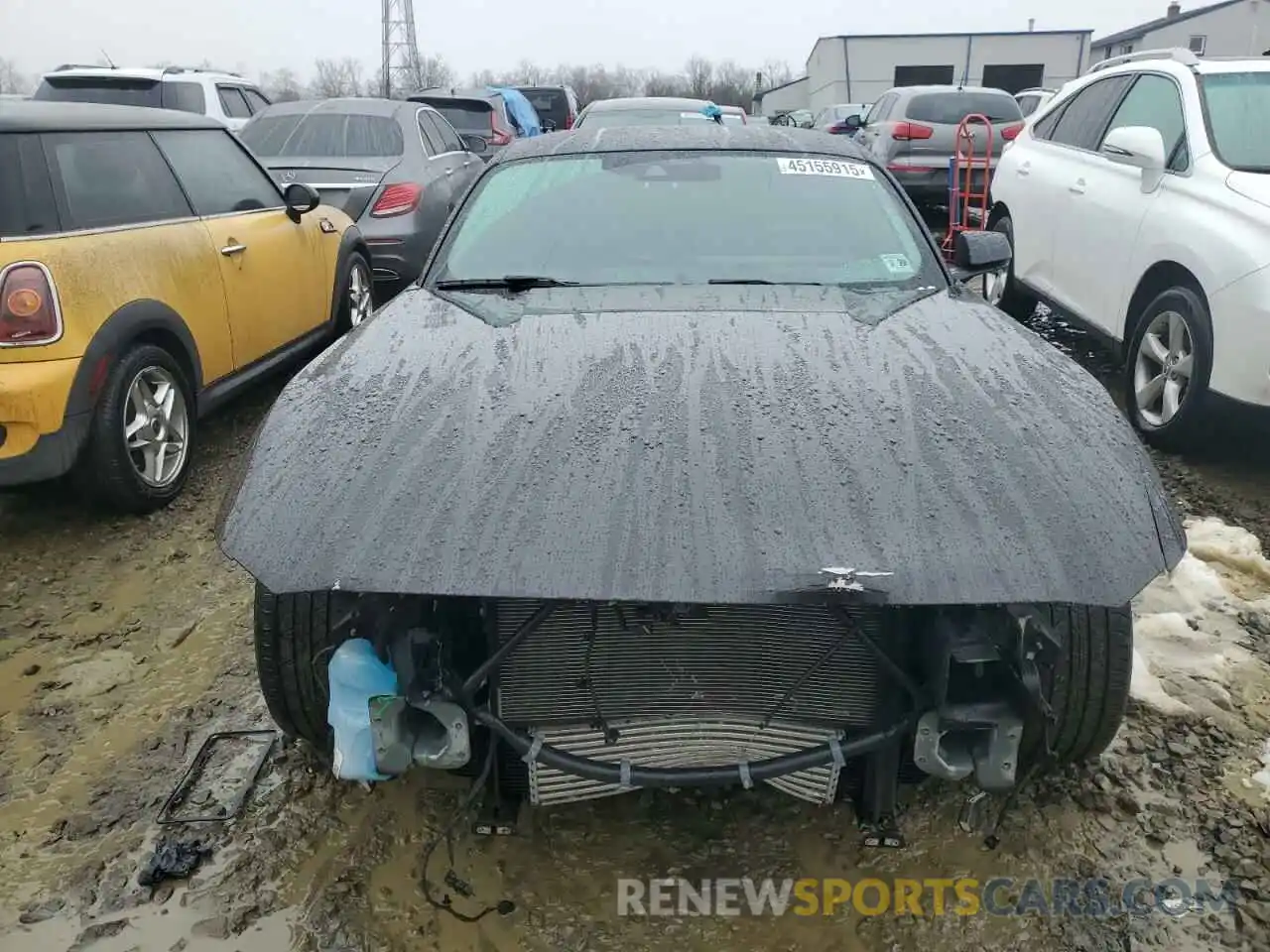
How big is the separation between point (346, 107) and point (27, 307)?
4756mm

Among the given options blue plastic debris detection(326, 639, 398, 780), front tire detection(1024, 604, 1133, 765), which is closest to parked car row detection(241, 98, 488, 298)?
blue plastic debris detection(326, 639, 398, 780)

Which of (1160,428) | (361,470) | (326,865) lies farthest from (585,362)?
(1160,428)

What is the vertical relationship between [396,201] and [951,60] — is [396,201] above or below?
below

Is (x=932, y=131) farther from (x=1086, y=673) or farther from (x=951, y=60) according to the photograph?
(x=951, y=60)

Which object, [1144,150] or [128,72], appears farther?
[128,72]

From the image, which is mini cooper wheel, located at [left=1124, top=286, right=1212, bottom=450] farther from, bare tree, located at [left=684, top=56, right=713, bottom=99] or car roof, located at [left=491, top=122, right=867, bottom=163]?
bare tree, located at [left=684, top=56, right=713, bottom=99]

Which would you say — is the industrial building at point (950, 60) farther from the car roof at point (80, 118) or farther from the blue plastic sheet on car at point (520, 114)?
the car roof at point (80, 118)

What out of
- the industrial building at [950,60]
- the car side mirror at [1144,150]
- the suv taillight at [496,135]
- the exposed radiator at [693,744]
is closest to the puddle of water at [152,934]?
the exposed radiator at [693,744]

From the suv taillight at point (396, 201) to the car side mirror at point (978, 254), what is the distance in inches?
173

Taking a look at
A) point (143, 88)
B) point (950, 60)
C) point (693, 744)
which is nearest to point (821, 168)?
point (693, 744)

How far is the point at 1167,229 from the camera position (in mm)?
4422

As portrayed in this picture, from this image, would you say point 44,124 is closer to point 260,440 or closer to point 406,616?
point 260,440

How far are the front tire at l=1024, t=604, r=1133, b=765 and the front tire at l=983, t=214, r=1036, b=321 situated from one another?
4.57 metres

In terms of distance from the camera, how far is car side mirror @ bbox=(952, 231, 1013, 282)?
3396 mm
